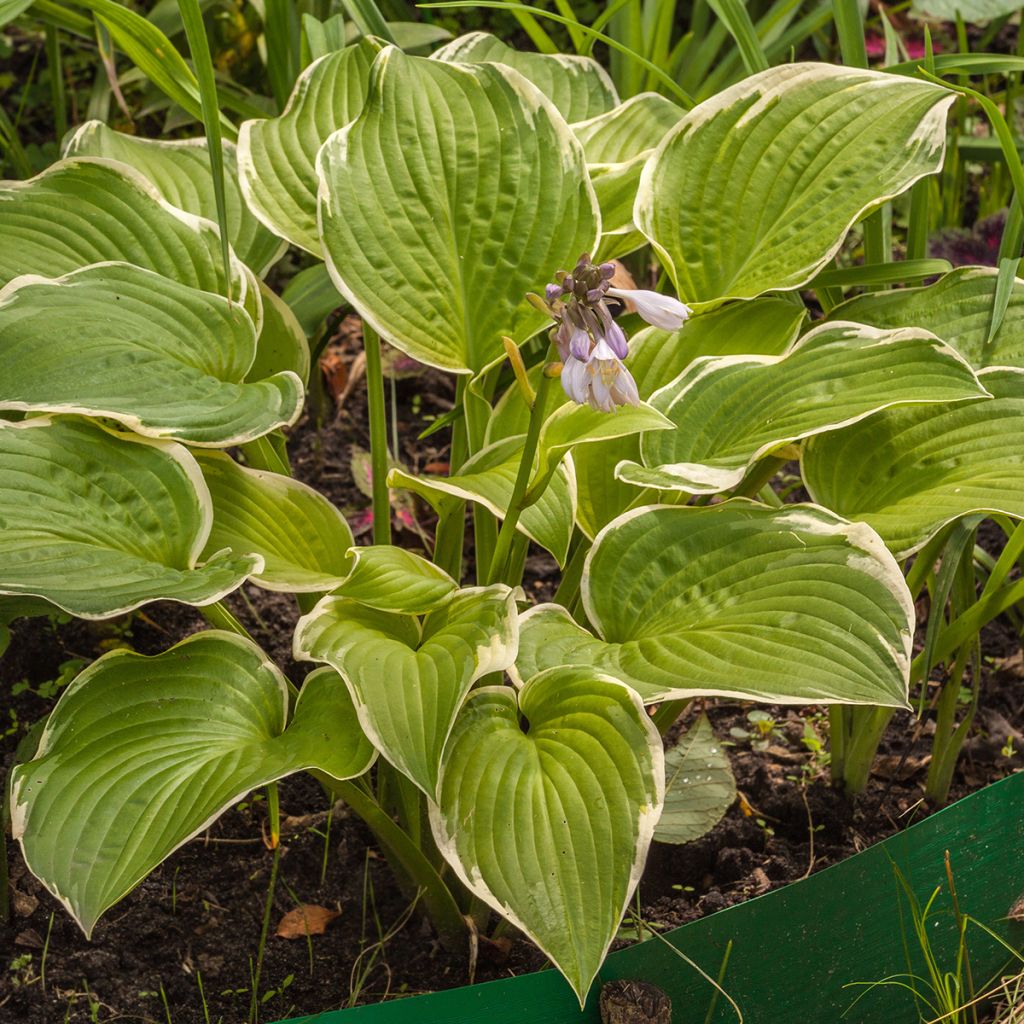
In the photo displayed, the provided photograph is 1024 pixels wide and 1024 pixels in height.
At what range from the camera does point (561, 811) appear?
1006 millimetres

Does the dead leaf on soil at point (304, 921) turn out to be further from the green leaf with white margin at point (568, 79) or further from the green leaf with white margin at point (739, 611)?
the green leaf with white margin at point (568, 79)

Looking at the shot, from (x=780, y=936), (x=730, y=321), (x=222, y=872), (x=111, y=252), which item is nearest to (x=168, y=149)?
(x=111, y=252)

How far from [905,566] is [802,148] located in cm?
63

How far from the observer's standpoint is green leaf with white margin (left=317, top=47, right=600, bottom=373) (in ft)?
4.31

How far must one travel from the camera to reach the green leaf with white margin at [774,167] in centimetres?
131

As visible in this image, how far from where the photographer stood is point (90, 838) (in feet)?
3.30

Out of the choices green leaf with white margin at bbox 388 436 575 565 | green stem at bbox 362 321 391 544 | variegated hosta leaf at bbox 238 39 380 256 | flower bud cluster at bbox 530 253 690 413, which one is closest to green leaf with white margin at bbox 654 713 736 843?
green leaf with white margin at bbox 388 436 575 565

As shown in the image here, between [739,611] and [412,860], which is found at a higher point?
[739,611]

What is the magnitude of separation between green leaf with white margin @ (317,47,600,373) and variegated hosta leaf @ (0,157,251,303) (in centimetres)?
21

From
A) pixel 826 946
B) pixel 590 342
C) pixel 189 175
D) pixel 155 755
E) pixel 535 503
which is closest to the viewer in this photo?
pixel 590 342

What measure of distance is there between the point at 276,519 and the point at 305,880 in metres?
0.44

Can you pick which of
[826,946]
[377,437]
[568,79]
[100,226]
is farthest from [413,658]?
[568,79]

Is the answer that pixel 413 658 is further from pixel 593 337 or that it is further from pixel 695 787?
pixel 695 787

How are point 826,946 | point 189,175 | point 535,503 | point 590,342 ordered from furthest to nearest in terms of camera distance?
1. point 189,175
2. point 535,503
3. point 826,946
4. point 590,342
